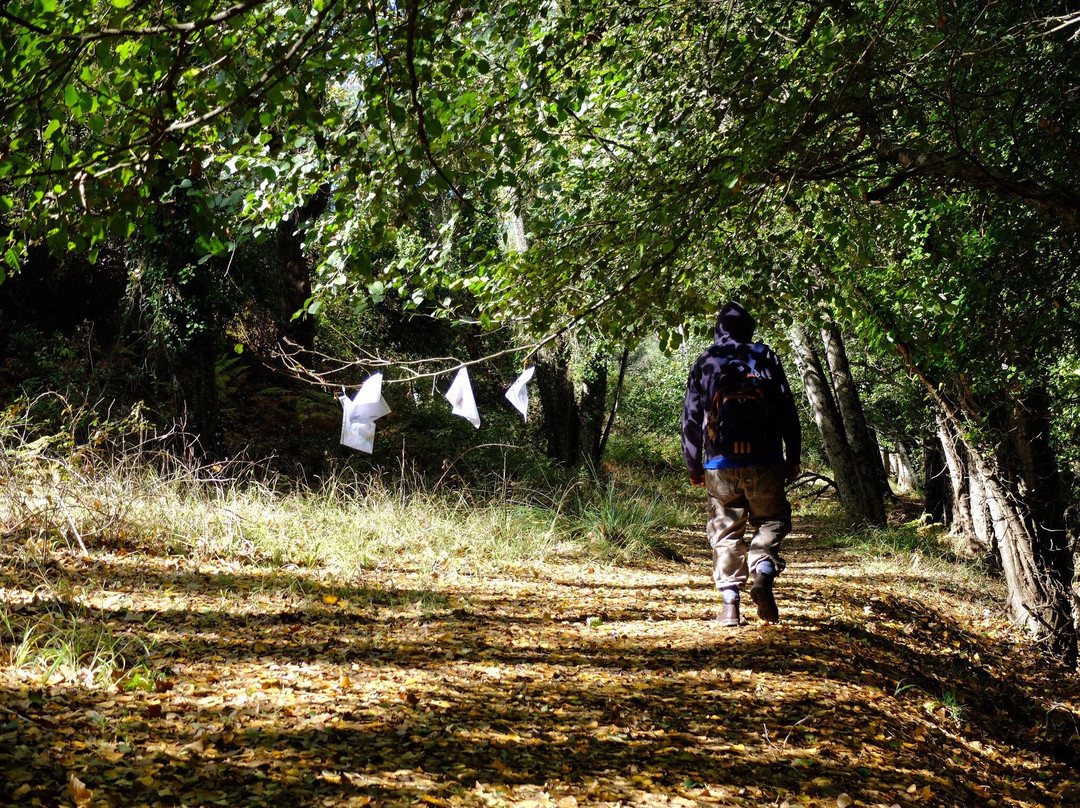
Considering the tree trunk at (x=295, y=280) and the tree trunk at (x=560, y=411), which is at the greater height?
the tree trunk at (x=295, y=280)

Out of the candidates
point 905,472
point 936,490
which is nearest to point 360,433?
point 936,490

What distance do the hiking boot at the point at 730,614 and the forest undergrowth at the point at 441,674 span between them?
12 centimetres

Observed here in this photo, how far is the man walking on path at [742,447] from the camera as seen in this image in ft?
15.6

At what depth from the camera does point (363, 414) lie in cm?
711

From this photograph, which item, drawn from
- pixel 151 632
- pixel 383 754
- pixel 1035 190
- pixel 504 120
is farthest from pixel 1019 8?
pixel 151 632

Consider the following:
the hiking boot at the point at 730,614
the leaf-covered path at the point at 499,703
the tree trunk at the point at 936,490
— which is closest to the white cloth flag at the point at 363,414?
the leaf-covered path at the point at 499,703

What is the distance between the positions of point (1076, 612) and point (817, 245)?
13.9 feet

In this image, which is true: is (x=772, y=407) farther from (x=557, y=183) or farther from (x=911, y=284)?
(x=557, y=183)

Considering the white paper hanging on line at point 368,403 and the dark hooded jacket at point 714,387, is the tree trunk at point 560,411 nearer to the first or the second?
the white paper hanging on line at point 368,403

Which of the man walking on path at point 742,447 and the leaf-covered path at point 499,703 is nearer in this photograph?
the leaf-covered path at point 499,703

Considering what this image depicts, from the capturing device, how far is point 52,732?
111 inches

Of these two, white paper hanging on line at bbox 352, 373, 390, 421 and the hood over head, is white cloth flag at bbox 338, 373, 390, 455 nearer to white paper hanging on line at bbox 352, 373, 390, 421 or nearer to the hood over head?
white paper hanging on line at bbox 352, 373, 390, 421

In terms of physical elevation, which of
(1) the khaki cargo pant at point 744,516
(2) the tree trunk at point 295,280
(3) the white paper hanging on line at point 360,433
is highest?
(2) the tree trunk at point 295,280

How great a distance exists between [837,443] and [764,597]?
781 cm
